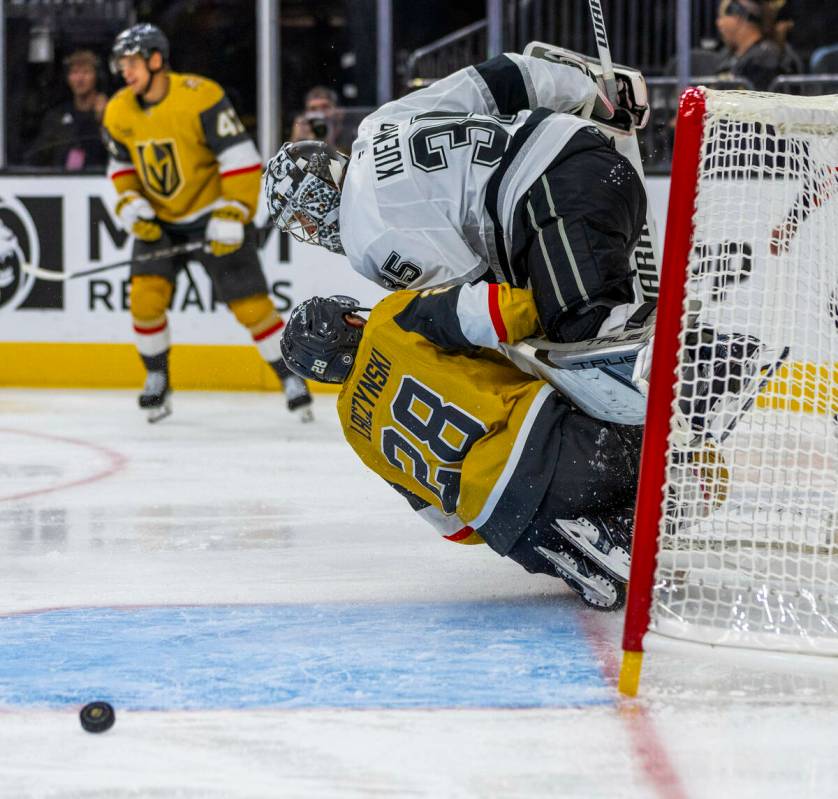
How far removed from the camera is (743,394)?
2.13m

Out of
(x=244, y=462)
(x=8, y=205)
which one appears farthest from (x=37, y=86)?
(x=244, y=462)

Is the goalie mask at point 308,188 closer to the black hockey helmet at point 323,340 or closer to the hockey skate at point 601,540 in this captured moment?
the black hockey helmet at point 323,340

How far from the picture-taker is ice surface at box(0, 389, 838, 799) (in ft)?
5.11

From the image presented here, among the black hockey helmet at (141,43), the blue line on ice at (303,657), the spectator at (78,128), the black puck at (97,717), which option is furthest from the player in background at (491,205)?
the spectator at (78,128)

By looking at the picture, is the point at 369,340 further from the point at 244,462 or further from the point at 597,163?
the point at 244,462

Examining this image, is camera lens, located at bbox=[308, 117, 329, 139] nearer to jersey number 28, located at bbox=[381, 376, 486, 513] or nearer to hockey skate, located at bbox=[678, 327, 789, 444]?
jersey number 28, located at bbox=[381, 376, 486, 513]

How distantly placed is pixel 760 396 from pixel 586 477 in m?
0.30

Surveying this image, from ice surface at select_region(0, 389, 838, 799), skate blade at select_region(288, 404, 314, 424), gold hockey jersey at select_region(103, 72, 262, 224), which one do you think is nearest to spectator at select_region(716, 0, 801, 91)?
gold hockey jersey at select_region(103, 72, 262, 224)

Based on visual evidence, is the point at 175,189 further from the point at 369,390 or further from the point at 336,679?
the point at 336,679

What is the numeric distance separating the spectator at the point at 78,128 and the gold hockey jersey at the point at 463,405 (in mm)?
4044

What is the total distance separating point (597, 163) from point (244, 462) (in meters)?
2.02

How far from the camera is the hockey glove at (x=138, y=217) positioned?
5.02 metres

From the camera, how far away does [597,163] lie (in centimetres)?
230

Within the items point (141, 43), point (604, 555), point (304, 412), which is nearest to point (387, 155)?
point (604, 555)
